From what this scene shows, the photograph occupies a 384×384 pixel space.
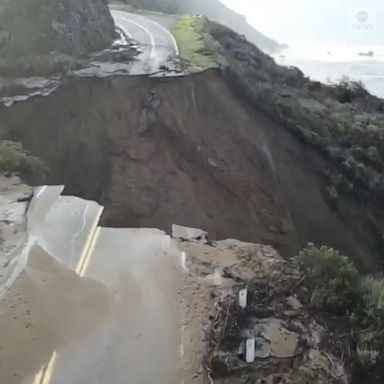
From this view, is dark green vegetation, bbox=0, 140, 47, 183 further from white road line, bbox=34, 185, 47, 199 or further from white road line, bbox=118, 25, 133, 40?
white road line, bbox=118, 25, 133, 40

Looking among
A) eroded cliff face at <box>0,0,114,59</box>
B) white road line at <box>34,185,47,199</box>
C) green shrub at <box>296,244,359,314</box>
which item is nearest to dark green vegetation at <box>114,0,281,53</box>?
eroded cliff face at <box>0,0,114,59</box>

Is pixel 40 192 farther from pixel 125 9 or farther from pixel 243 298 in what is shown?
pixel 125 9

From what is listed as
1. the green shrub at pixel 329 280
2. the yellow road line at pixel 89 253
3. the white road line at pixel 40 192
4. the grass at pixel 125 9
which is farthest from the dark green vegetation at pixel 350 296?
the grass at pixel 125 9

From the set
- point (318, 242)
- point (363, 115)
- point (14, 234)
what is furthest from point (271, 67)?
point (14, 234)

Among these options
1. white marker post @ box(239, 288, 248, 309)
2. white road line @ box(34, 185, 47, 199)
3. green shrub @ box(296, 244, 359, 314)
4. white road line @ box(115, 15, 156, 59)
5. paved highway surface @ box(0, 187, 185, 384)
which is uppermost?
green shrub @ box(296, 244, 359, 314)

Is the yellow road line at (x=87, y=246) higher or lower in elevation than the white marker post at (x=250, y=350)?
lower

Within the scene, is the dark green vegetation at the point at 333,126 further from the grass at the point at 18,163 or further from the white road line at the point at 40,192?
the white road line at the point at 40,192
